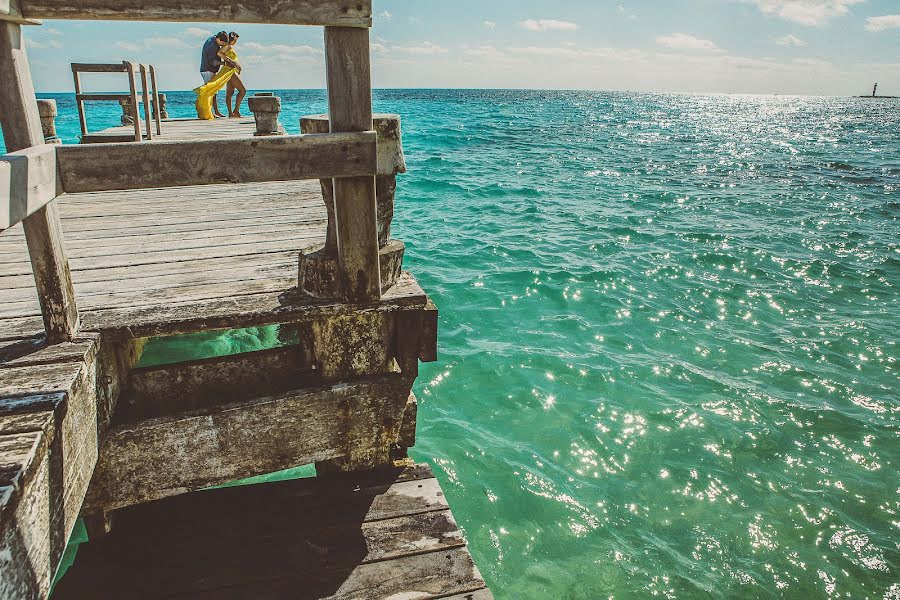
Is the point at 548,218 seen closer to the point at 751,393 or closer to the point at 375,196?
the point at 751,393

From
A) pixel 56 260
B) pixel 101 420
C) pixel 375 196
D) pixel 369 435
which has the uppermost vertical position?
pixel 375 196

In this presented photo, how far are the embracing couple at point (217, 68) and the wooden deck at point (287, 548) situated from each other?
1113 cm

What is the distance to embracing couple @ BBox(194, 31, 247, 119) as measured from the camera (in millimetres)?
11375

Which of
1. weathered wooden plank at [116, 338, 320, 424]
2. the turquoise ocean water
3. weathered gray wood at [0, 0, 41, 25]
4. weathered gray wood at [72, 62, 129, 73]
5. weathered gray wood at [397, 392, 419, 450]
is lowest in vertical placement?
the turquoise ocean water

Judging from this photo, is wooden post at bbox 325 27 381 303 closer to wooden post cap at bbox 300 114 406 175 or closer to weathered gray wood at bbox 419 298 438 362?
wooden post cap at bbox 300 114 406 175

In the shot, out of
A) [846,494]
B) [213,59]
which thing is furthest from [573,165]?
[846,494]

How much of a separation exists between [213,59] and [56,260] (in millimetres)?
11665

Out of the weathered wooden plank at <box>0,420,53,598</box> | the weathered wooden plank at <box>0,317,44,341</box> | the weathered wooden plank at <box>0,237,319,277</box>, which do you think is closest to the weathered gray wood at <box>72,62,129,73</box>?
the weathered wooden plank at <box>0,237,319,277</box>

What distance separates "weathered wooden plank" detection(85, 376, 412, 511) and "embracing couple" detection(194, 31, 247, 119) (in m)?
11.0

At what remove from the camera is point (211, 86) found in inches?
484

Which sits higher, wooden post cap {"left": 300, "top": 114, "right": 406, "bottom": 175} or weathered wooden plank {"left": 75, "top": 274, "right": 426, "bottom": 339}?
wooden post cap {"left": 300, "top": 114, "right": 406, "bottom": 175}

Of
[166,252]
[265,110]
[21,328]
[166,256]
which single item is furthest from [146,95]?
[21,328]

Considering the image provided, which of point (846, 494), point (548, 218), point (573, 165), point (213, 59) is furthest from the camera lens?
point (573, 165)

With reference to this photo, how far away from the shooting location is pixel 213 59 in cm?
1188
